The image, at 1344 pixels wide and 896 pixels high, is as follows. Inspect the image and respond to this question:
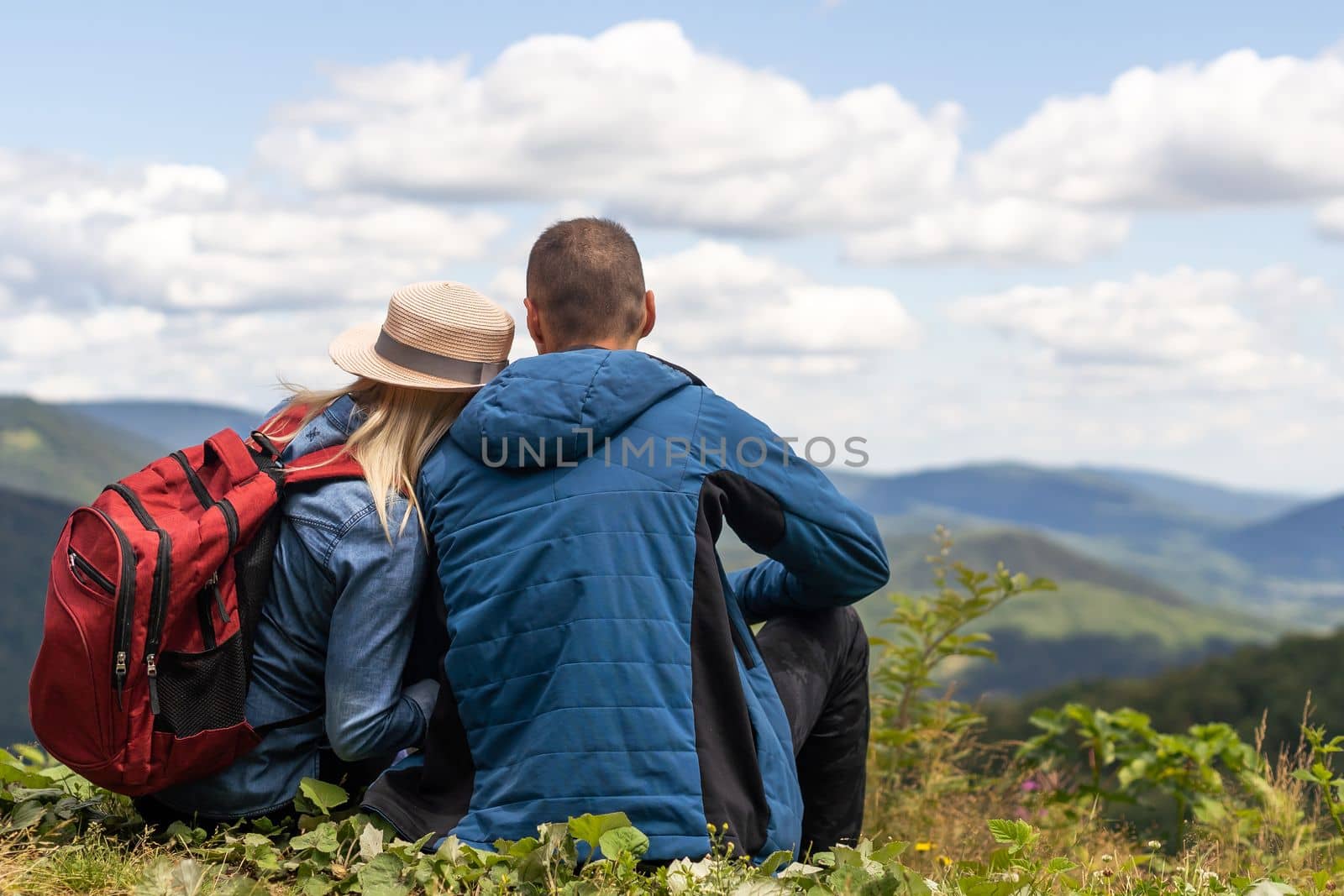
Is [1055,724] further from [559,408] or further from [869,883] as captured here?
[559,408]

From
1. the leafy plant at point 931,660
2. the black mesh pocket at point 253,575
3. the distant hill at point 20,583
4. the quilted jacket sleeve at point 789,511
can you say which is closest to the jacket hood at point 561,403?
the quilted jacket sleeve at point 789,511

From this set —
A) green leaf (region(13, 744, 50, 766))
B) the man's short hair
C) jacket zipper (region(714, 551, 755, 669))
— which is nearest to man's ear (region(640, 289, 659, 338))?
the man's short hair

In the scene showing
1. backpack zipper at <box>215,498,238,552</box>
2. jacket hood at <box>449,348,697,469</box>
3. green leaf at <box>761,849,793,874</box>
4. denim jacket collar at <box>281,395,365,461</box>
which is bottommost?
green leaf at <box>761,849,793,874</box>

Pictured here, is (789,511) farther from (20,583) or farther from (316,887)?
(20,583)

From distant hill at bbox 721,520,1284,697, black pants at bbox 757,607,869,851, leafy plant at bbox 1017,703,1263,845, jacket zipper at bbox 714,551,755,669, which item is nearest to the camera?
jacket zipper at bbox 714,551,755,669

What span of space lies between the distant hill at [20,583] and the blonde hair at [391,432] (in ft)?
284

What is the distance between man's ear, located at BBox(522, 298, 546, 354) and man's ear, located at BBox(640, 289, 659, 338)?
0.32 m

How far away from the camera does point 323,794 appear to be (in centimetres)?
355

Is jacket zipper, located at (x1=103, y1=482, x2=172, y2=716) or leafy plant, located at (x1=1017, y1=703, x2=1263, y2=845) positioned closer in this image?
jacket zipper, located at (x1=103, y1=482, x2=172, y2=716)

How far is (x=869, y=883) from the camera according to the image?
3127 millimetres

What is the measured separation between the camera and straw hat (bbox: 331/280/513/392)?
360 cm

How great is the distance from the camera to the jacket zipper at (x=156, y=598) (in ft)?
10.4

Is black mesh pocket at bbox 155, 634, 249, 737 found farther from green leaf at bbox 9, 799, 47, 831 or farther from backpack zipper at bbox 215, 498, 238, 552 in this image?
green leaf at bbox 9, 799, 47, 831

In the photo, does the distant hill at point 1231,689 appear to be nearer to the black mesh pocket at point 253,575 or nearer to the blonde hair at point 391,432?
the blonde hair at point 391,432
